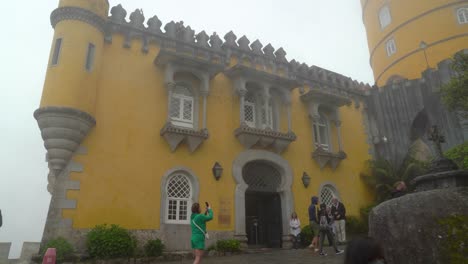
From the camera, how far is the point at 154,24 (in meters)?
14.6

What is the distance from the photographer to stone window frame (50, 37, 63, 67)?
40.1ft

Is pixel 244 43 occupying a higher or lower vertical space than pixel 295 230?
higher

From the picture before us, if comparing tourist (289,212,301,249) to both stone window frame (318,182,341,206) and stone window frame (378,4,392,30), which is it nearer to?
stone window frame (318,182,341,206)

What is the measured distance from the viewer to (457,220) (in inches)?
210

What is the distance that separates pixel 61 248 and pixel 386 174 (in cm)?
1458

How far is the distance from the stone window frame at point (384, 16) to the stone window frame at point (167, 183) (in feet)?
71.3

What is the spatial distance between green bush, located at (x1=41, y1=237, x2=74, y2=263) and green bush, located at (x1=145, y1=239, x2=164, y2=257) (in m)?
2.23

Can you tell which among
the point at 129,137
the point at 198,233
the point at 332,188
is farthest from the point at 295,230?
the point at 129,137

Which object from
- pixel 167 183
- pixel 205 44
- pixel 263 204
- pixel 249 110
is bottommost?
pixel 263 204

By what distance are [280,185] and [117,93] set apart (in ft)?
25.3

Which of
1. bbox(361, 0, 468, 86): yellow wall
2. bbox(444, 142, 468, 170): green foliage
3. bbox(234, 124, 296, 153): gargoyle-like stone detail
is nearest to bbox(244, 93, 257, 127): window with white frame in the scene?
bbox(234, 124, 296, 153): gargoyle-like stone detail

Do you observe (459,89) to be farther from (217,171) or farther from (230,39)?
(230,39)

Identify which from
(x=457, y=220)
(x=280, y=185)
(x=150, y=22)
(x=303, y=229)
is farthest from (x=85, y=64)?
(x=457, y=220)

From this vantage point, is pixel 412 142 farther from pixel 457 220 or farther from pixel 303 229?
→ pixel 457 220
